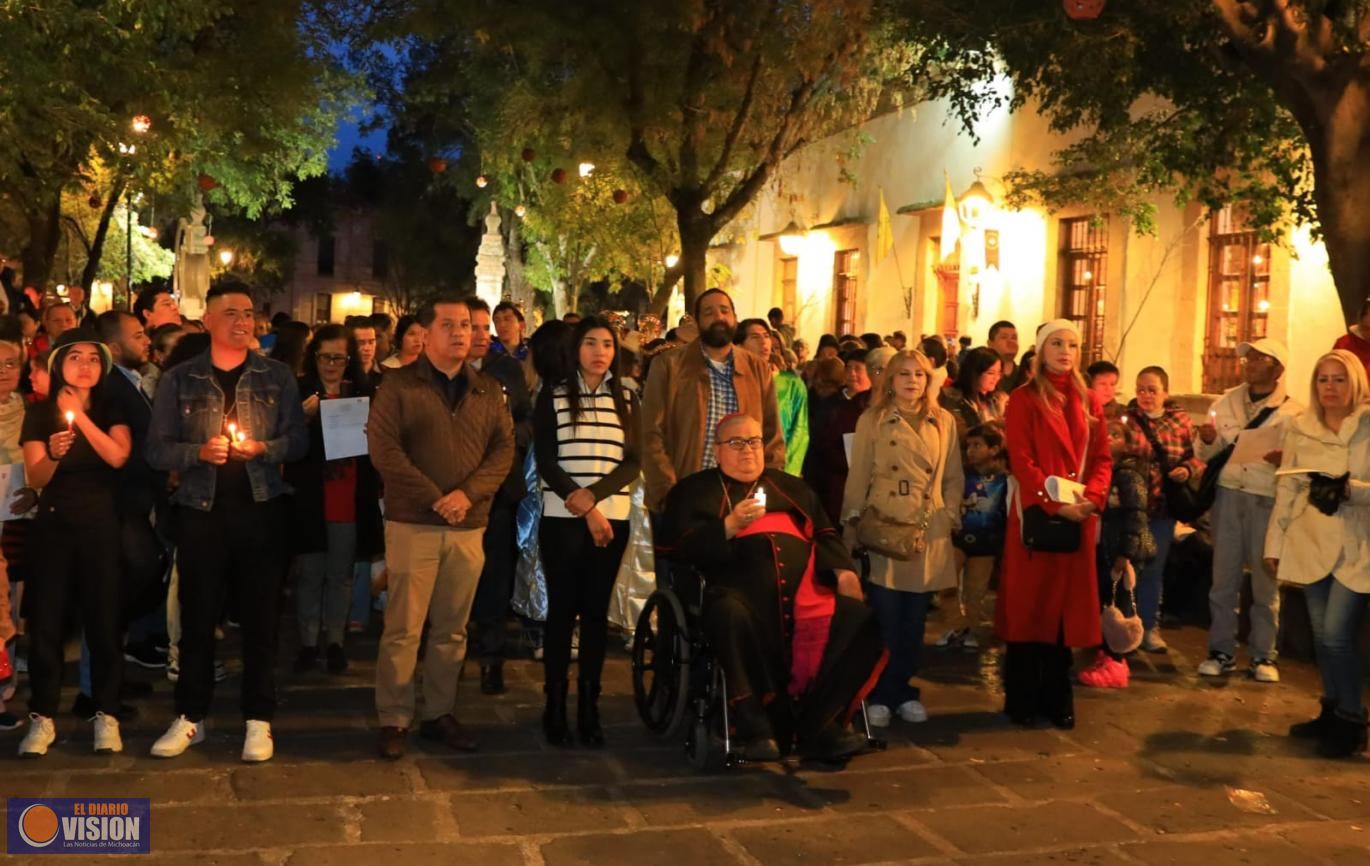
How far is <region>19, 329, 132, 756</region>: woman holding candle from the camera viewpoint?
6.25 metres

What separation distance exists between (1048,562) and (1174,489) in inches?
78.1

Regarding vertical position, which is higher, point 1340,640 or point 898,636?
point 1340,640

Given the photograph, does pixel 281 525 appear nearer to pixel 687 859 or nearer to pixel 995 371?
pixel 687 859

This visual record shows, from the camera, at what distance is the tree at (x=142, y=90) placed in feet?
45.8

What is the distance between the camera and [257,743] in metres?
6.22

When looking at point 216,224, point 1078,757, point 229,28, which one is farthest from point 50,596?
point 216,224

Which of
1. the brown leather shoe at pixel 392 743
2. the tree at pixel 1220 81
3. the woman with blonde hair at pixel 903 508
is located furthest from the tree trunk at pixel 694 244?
the brown leather shoe at pixel 392 743

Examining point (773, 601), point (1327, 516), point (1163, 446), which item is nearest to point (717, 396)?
point (773, 601)

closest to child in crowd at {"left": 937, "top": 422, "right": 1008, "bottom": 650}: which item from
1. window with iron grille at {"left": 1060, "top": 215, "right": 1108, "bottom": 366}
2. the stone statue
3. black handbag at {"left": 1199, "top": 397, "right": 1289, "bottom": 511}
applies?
black handbag at {"left": 1199, "top": 397, "right": 1289, "bottom": 511}

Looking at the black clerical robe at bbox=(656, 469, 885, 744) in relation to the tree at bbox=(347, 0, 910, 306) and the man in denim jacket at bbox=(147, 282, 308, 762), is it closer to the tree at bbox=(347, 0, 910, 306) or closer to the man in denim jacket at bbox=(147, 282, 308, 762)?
the man in denim jacket at bbox=(147, 282, 308, 762)

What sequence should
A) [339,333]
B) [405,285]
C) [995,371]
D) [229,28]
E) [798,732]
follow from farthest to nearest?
[405,285]
[229,28]
[995,371]
[339,333]
[798,732]

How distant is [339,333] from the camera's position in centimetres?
805

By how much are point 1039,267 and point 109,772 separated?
670 inches

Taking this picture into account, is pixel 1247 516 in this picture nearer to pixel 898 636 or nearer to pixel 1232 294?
pixel 898 636
